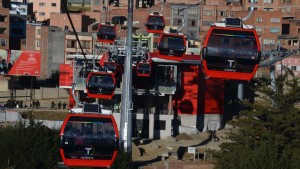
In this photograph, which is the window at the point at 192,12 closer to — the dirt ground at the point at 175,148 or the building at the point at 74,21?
the building at the point at 74,21

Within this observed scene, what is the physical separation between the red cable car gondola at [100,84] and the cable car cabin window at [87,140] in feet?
57.3

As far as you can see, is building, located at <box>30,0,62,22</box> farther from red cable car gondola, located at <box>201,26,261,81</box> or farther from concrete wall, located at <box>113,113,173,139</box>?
red cable car gondola, located at <box>201,26,261,81</box>

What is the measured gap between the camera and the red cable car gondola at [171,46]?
3822 centimetres

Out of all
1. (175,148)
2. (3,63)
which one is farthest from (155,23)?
(3,63)

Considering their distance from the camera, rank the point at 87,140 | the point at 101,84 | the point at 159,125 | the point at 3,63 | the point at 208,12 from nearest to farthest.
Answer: the point at 87,140 < the point at 101,84 < the point at 159,125 < the point at 3,63 < the point at 208,12

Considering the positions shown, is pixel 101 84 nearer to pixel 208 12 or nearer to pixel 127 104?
pixel 127 104

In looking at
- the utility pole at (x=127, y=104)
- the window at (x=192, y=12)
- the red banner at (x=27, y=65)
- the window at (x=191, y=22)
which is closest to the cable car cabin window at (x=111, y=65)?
the utility pole at (x=127, y=104)

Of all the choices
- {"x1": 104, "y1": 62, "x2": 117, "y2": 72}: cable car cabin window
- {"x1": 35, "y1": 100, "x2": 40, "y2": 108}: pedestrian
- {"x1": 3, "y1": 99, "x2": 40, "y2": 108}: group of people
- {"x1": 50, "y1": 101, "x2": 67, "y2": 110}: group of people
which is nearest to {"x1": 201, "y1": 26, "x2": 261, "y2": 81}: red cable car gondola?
{"x1": 104, "y1": 62, "x2": 117, "y2": 72}: cable car cabin window

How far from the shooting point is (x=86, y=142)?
85.8 ft

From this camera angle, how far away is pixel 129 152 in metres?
43.0

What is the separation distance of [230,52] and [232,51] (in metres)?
0.06

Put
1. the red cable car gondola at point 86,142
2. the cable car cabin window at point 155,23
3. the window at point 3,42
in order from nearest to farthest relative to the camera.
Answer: the red cable car gondola at point 86,142 < the cable car cabin window at point 155,23 < the window at point 3,42

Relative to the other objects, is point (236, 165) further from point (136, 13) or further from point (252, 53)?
point (136, 13)

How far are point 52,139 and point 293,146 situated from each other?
12.3 metres
